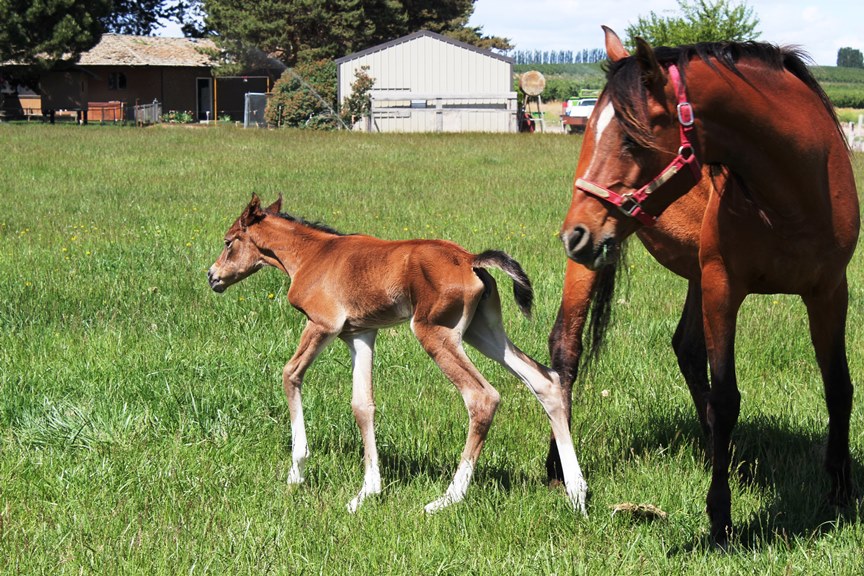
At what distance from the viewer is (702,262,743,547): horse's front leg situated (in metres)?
3.91

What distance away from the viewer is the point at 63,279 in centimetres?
814

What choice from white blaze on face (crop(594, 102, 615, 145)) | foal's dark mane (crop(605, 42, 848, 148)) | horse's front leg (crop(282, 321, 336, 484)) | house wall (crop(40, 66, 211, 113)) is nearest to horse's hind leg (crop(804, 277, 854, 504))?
foal's dark mane (crop(605, 42, 848, 148))

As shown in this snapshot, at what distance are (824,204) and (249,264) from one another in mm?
2822

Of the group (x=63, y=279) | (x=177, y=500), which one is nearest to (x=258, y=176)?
(x=63, y=279)

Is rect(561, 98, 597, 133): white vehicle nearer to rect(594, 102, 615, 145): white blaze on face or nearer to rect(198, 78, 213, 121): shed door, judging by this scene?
rect(198, 78, 213, 121): shed door

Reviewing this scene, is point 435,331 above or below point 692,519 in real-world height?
above

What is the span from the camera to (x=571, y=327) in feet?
16.8

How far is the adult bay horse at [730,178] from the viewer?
134 inches

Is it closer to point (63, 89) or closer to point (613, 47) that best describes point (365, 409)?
point (613, 47)

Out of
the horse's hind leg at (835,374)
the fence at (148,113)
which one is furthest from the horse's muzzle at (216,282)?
the fence at (148,113)

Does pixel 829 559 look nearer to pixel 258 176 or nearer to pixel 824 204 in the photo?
pixel 824 204

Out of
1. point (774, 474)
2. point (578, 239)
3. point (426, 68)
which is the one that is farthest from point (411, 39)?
point (578, 239)

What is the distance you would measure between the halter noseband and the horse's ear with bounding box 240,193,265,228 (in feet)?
7.07

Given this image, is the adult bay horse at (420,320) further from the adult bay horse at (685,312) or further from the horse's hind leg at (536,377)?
the adult bay horse at (685,312)
